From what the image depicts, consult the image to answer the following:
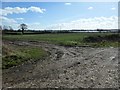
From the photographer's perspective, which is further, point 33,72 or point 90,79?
point 33,72

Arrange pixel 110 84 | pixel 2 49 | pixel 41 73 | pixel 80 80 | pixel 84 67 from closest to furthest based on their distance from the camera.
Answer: pixel 110 84 → pixel 80 80 → pixel 41 73 → pixel 84 67 → pixel 2 49

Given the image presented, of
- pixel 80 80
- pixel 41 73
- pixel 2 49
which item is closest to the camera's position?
pixel 80 80

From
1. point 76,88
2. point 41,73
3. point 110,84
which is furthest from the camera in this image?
point 41,73

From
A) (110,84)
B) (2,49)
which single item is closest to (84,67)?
(110,84)

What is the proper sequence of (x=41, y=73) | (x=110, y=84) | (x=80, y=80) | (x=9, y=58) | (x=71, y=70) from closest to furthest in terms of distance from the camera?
(x=110, y=84), (x=80, y=80), (x=41, y=73), (x=71, y=70), (x=9, y=58)

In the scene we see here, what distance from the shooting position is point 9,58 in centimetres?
2661

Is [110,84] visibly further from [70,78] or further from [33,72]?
[33,72]

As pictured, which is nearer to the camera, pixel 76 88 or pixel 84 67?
pixel 76 88

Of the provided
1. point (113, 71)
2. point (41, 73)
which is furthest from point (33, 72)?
point (113, 71)

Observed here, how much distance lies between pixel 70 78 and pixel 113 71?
4341 mm

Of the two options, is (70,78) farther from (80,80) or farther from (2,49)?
(2,49)

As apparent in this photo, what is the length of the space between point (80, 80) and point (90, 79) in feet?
2.52

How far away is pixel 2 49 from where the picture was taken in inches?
1181

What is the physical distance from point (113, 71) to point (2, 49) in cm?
1324
